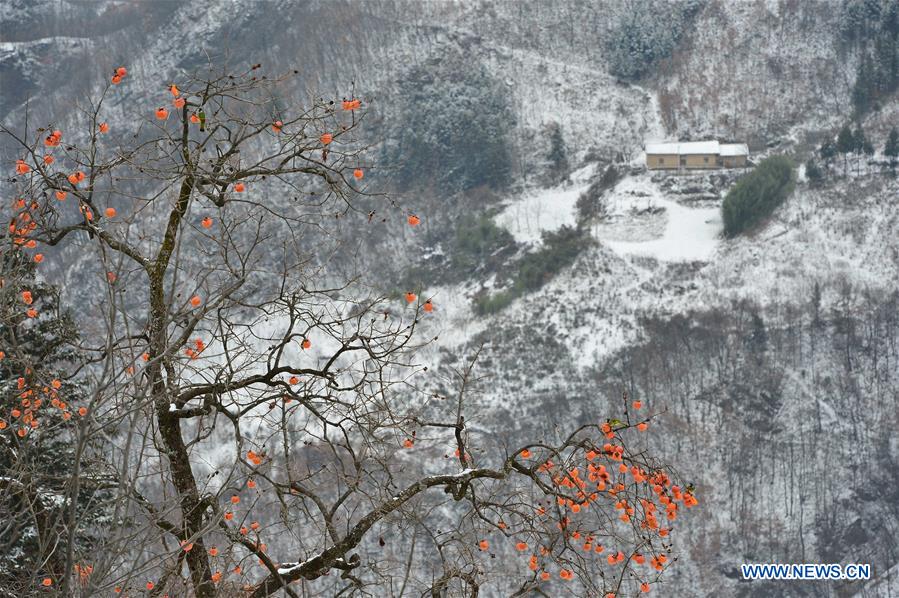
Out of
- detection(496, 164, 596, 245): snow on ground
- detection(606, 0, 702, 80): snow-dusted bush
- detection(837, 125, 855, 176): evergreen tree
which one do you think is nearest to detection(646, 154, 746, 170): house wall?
detection(496, 164, 596, 245): snow on ground

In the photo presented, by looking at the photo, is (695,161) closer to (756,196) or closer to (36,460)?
(756,196)

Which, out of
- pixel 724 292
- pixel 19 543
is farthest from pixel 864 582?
pixel 19 543

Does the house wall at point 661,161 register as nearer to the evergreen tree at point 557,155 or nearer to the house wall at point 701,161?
the house wall at point 701,161

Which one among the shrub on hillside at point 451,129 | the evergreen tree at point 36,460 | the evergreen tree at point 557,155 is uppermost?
the evergreen tree at point 36,460

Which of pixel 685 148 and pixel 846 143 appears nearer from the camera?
pixel 846 143

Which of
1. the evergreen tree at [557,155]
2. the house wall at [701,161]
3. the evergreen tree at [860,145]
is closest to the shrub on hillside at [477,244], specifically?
the evergreen tree at [557,155]

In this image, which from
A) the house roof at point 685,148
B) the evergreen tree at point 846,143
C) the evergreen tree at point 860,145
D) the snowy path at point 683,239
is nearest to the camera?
the snowy path at point 683,239

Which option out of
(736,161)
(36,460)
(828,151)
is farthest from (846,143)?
(36,460)
